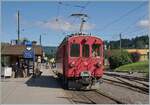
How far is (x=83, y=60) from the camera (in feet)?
79.3

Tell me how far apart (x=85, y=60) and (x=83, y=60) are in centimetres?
13

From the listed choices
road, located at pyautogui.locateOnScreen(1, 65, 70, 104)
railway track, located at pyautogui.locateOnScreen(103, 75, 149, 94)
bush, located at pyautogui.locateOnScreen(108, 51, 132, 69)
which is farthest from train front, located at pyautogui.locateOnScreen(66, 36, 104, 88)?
bush, located at pyautogui.locateOnScreen(108, 51, 132, 69)

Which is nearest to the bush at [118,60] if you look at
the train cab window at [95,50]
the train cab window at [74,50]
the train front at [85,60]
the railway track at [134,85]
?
the railway track at [134,85]

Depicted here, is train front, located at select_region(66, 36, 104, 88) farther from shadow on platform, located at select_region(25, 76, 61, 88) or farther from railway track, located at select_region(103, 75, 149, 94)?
shadow on platform, located at select_region(25, 76, 61, 88)

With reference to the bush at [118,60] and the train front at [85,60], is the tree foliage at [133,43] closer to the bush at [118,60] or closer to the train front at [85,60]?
the bush at [118,60]

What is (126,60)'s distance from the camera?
83.9 metres

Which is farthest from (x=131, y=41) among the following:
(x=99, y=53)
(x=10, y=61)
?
(x=99, y=53)

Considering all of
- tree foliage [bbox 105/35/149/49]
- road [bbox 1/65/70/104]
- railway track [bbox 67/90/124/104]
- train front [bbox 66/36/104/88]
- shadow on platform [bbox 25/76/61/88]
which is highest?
tree foliage [bbox 105/35/149/49]

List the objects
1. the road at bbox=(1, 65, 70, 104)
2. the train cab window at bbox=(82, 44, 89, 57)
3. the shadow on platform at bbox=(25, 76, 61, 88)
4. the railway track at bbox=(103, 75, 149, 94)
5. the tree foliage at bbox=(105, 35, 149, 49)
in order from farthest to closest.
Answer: the tree foliage at bbox=(105, 35, 149, 49) < the shadow on platform at bbox=(25, 76, 61, 88) < the train cab window at bbox=(82, 44, 89, 57) < the railway track at bbox=(103, 75, 149, 94) < the road at bbox=(1, 65, 70, 104)

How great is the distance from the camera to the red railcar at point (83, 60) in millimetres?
23969

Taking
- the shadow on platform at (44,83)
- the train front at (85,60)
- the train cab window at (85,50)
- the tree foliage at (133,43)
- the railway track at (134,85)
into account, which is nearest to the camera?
the train front at (85,60)

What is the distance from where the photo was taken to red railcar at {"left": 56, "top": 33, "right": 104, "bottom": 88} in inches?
944

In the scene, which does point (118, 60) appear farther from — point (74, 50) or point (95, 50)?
point (74, 50)

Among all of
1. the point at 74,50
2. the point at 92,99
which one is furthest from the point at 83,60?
the point at 92,99
